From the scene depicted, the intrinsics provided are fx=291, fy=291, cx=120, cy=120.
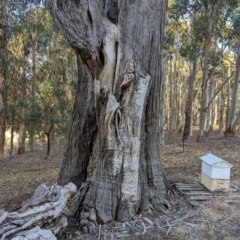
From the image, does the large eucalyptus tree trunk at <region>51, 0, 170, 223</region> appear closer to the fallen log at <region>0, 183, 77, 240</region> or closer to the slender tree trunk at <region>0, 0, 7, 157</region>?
the fallen log at <region>0, 183, 77, 240</region>

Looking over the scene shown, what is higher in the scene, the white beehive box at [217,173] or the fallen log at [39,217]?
the white beehive box at [217,173]

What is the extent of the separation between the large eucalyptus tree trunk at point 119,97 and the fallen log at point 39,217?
0.39 m

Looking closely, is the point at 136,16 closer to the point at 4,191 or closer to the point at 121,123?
the point at 121,123

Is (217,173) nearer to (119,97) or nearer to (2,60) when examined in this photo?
(119,97)

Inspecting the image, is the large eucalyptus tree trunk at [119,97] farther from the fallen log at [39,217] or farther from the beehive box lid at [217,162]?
the beehive box lid at [217,162]

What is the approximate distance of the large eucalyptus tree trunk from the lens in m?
3.00

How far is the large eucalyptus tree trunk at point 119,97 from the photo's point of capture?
300 centimetres

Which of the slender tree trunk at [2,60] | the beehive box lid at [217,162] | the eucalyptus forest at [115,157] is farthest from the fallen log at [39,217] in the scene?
the slender tree trunk at [2,60]

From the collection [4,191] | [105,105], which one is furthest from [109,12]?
[4,191]

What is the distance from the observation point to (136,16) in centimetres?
340

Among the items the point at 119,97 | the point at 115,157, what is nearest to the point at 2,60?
the point at 119,97

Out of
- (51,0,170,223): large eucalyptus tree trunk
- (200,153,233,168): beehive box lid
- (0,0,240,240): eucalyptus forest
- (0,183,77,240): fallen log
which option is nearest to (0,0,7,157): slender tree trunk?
(0,0,240,240): eucalyptus forest

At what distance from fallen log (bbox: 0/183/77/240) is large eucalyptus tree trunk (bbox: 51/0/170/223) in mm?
385

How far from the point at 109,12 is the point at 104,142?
5.58 ft
